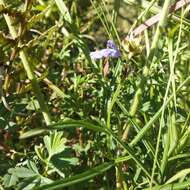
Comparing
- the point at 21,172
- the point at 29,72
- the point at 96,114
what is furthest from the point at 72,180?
the point at 96,114

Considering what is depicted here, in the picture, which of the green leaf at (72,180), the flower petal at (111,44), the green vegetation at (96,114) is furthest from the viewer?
the flower petal at (111,44)

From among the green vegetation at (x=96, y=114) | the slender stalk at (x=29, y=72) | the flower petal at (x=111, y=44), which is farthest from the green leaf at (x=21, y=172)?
the flower petal at (x=111, y=44)

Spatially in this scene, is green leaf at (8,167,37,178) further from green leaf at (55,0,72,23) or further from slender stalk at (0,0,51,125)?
green leaf at (55,0,72,23)

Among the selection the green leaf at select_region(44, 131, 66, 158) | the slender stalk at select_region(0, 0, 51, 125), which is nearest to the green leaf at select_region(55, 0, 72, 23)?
the slender stalk at select_region(0, 0, 51, 125)

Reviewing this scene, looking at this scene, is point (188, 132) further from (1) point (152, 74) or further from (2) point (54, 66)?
(2) point (54, 66)

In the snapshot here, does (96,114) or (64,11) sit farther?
(96,114)

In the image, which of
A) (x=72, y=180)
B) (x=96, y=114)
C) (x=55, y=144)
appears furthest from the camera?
(x=96, y=114)

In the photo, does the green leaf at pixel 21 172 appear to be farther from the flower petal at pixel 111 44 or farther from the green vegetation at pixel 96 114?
the flower petal at pixel 111 44

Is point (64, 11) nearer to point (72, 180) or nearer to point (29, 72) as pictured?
point (29, 72)
